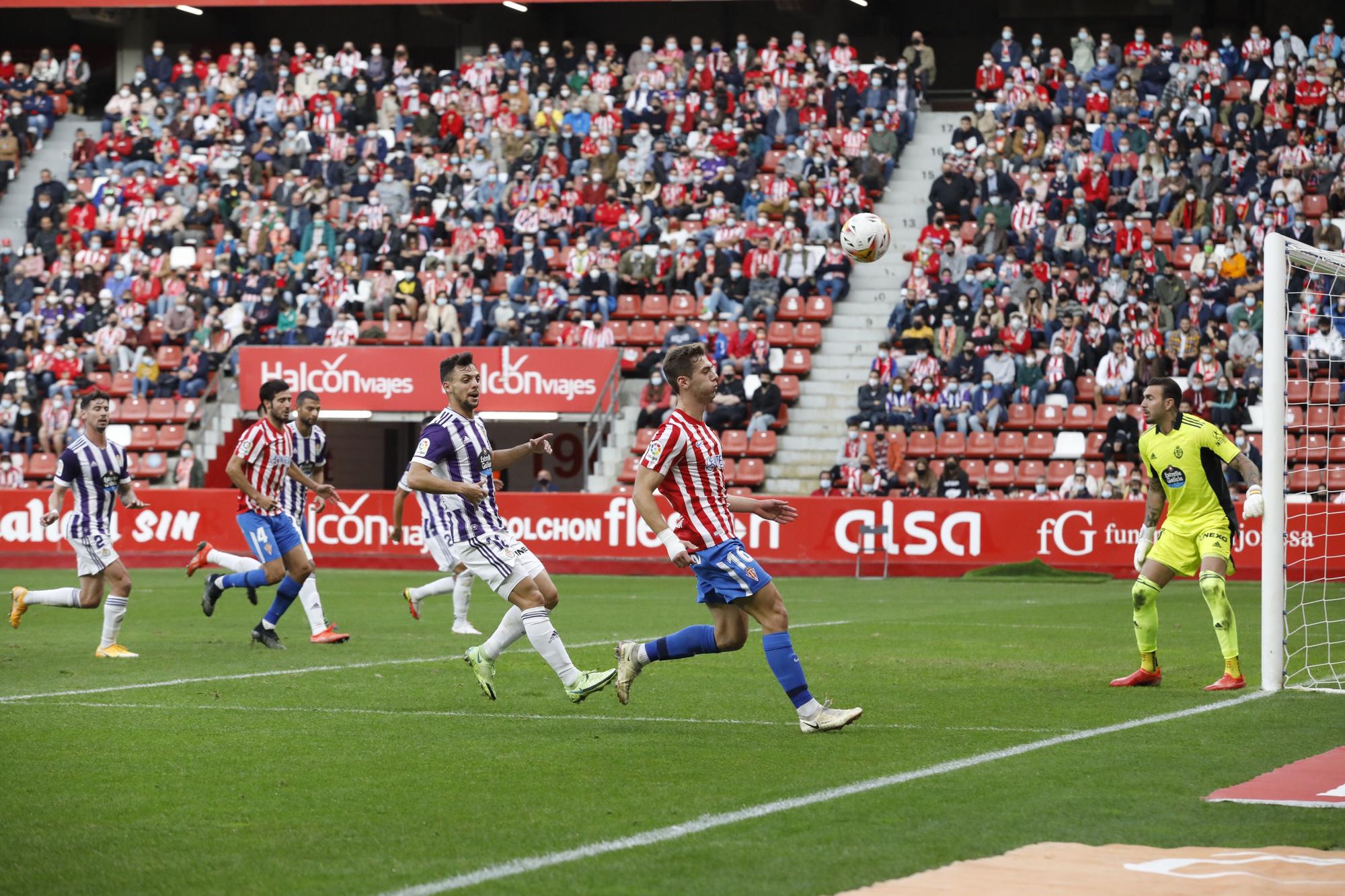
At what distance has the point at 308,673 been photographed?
12438 mm

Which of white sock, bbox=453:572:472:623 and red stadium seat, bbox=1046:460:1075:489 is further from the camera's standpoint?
red stadium seat, bbox=1046:460:1075:489

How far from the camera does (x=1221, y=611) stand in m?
11.5

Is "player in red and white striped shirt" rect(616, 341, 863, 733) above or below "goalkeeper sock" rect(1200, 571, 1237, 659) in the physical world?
above

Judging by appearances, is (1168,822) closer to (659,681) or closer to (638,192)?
(659,681)

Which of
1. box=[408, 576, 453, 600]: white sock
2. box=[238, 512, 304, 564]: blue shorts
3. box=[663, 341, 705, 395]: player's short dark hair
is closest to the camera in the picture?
box=[663, 341, 705, 395]: player's short dark hair

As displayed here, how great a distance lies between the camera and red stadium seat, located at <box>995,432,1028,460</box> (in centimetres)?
2753

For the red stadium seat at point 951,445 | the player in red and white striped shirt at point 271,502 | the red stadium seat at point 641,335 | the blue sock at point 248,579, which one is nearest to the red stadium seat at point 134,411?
the red stadium seat at point 641,335

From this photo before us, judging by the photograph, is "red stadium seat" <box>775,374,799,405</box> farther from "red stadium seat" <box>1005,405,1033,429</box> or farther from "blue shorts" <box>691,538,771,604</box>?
"blue shorts" <box>691,538,771,604</box>

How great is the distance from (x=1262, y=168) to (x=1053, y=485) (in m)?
7.69

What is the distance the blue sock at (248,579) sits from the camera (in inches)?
589

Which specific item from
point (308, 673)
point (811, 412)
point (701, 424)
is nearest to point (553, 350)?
point (811, 412)

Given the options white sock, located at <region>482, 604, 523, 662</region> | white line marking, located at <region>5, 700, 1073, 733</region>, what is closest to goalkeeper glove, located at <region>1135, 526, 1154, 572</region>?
white line marking, located at <region>5, 700, 1073, 733</region>

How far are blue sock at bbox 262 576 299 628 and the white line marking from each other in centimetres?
369

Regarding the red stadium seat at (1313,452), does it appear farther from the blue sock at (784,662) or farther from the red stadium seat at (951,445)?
the blue sock at (784,662)
